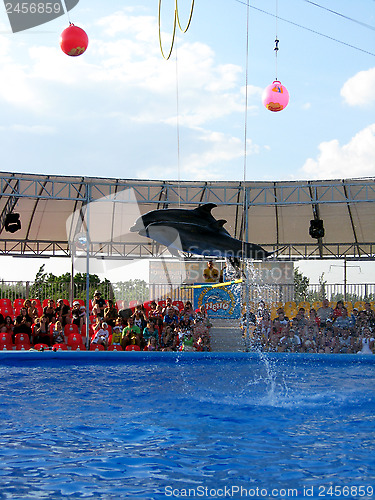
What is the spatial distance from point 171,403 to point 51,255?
10.2m

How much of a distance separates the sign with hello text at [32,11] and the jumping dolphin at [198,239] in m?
2.35

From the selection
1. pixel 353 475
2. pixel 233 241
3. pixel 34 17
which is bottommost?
pixel 353 475

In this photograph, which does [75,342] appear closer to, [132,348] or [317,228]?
[132,348]

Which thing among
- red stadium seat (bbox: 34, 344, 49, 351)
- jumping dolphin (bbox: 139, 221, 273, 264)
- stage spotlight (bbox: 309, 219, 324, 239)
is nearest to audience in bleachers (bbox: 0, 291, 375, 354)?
red stadium seat (bbox: 34, 344, 49, 351)

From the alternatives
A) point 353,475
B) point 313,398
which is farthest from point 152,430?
point 313,398

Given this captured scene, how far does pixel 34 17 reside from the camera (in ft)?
18.7

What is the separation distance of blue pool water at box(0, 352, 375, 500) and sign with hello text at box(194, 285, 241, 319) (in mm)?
3459

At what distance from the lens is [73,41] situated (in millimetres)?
6148

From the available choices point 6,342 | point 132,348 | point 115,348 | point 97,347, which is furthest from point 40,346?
point 132,348

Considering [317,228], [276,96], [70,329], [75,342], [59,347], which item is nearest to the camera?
[276,96]

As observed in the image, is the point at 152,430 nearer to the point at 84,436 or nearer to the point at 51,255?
the point at 84,436

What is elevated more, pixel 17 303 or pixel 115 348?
pixel 17 303

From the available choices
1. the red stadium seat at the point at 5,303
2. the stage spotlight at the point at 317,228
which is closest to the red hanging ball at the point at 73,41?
the red stadium seat at the point at 5,303

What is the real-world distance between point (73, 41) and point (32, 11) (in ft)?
1.84
